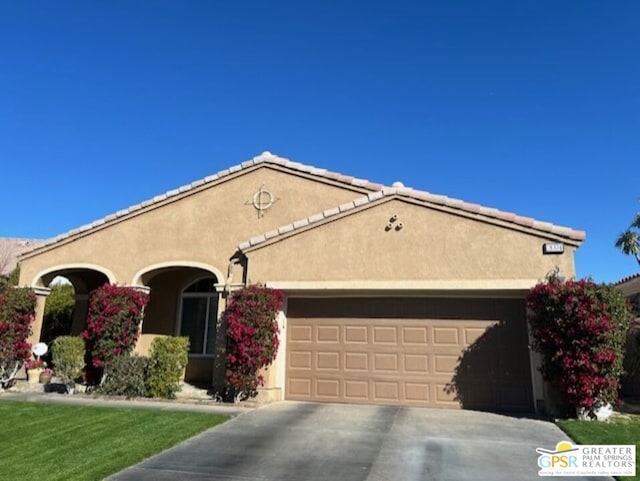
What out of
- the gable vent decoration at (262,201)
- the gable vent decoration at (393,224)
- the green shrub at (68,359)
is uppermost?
the gable vent decoration at (262,201)

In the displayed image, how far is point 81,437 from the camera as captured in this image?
27.1ft

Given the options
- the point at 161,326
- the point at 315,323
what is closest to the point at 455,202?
the point at 315,323

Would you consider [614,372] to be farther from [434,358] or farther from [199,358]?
[199,358]

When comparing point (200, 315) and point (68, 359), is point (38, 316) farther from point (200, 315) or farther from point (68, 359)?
point (200, 315)

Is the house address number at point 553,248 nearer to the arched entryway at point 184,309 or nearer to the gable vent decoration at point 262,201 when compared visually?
the gable vent decoration at point 262,201

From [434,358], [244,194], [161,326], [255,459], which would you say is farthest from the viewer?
[161,326]

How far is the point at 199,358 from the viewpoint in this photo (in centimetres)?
1543

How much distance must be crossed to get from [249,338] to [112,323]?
4192mm

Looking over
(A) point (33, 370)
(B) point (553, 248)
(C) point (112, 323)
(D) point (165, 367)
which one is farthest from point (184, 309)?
(B) point (553, 248)

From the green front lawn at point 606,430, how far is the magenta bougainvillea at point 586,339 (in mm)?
454

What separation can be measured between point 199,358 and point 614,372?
37.0ft

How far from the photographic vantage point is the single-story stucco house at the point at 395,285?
37.2ft

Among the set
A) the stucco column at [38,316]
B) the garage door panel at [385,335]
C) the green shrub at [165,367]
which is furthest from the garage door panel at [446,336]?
the stucco column at [38,316]

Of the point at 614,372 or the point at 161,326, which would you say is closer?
the point at 614,372
